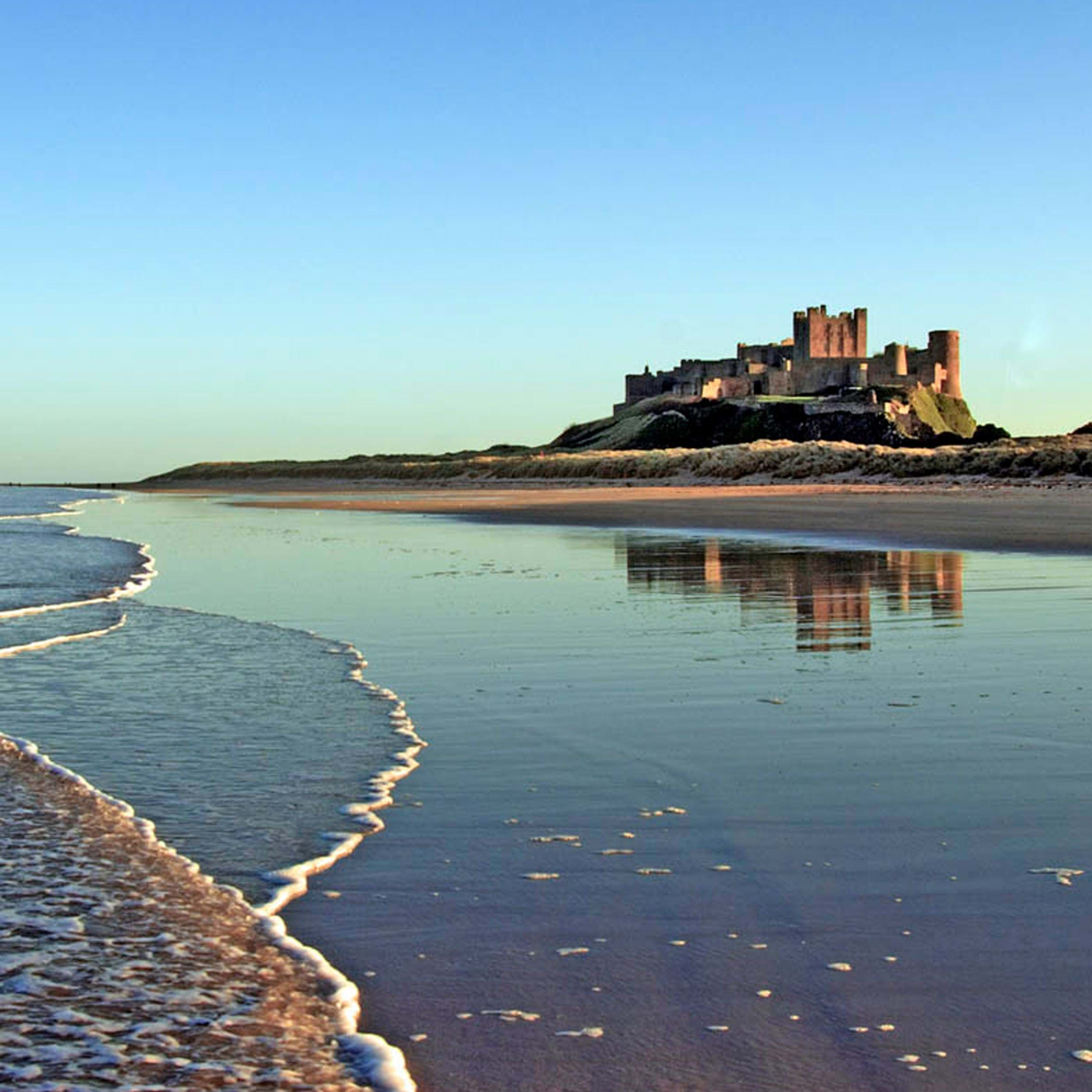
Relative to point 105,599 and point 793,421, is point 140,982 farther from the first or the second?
point 793,421

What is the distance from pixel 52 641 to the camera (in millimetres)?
9906

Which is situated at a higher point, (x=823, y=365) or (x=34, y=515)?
(x=823, y=365)

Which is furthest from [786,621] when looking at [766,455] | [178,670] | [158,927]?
[766,455]

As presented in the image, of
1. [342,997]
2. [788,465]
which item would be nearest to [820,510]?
[788,465]

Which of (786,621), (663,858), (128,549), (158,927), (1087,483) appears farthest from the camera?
(1087,483)

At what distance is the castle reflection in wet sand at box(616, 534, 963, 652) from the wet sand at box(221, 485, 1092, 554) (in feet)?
7.90

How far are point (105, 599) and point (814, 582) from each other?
7188 mm

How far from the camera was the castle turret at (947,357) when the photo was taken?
112688mm

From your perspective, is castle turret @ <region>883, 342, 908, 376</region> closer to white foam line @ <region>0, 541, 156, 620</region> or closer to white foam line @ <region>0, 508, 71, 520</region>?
white foam line @ <region>0, 508, 71, 520</region>

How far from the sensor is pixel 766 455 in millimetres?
60531

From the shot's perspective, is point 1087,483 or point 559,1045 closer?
point 559,1045

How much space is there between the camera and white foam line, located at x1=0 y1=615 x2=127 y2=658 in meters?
9.43

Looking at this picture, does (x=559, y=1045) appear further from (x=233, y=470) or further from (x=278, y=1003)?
(x=233, y=470)

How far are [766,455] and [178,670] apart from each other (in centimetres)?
5380
